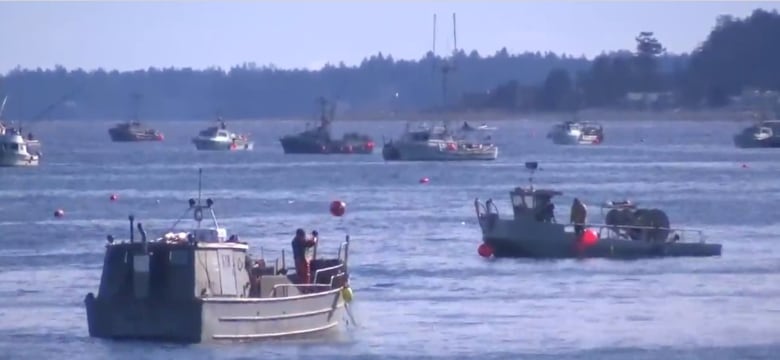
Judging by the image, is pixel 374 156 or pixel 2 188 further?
pixel 374 156

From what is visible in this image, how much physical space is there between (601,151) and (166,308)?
433 ft

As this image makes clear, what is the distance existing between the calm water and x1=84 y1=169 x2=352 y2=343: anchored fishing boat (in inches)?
13.6

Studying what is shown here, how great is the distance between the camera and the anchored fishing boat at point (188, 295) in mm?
37125

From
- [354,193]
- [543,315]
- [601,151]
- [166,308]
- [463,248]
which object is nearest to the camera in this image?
[166,308]

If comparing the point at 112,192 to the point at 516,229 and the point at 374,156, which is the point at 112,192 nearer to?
the point at 516,229

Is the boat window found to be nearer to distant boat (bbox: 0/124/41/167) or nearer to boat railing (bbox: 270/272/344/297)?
boat railing (bbox: 270/272/344/297)

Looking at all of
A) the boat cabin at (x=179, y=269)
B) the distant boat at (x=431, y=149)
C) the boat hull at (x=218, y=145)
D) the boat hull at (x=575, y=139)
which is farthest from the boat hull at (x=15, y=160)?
the boat cabin at (x=179, y=269)

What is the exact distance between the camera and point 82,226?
235 feet

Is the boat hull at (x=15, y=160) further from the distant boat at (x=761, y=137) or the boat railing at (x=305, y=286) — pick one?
the boat railing at (x=305, y=286)

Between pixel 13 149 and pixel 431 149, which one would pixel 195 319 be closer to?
pixel 13 149

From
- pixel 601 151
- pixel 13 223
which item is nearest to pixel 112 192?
pixel 13 223

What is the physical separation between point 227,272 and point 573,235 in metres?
20.5

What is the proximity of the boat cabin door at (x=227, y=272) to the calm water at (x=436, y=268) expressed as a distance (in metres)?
1.07

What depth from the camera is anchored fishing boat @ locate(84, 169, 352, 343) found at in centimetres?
3712
